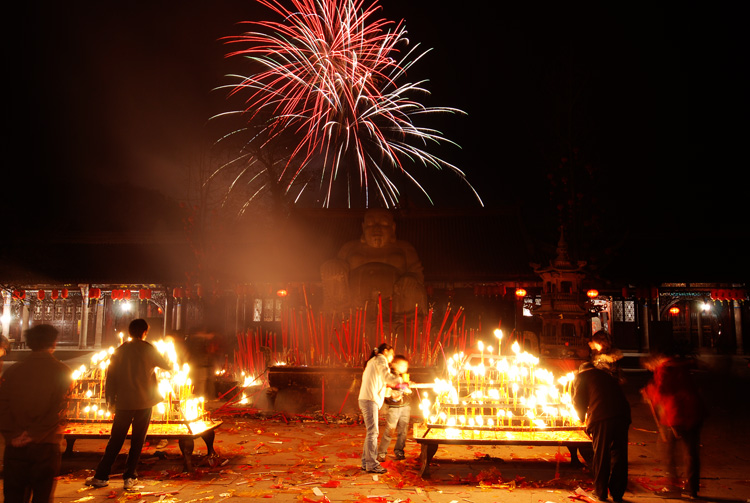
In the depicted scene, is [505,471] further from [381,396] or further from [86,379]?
[86,379]

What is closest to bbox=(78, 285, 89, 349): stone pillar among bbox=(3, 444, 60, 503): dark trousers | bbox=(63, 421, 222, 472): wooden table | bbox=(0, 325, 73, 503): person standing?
bbox=(63, 421, 222, 472): wooden table

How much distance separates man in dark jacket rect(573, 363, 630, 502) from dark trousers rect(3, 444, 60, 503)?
409cm

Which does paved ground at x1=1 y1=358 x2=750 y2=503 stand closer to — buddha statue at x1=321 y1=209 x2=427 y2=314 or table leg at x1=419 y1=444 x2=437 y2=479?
table leg at x1=419 y1=444 x2=437 y2=479

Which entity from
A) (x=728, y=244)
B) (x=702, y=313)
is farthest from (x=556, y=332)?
(x=702, y=313)

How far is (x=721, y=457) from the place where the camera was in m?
6.41

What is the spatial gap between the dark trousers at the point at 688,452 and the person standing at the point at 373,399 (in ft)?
8.53

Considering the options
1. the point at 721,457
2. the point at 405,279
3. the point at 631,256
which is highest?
the point at 631,256

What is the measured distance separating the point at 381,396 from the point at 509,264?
12.8m

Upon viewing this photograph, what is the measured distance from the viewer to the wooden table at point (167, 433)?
545cm

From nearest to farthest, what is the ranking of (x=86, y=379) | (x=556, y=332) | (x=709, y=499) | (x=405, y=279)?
(x=709, y=499)
(x=86, y=379)
(x=405, y=279)
(x=556, y=332)

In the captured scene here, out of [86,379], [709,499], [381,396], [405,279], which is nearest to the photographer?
[709,499]

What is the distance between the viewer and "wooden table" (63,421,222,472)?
5.45 m

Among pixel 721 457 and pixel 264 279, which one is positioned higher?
pixel 264 279

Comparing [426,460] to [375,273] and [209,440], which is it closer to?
[209,440]
